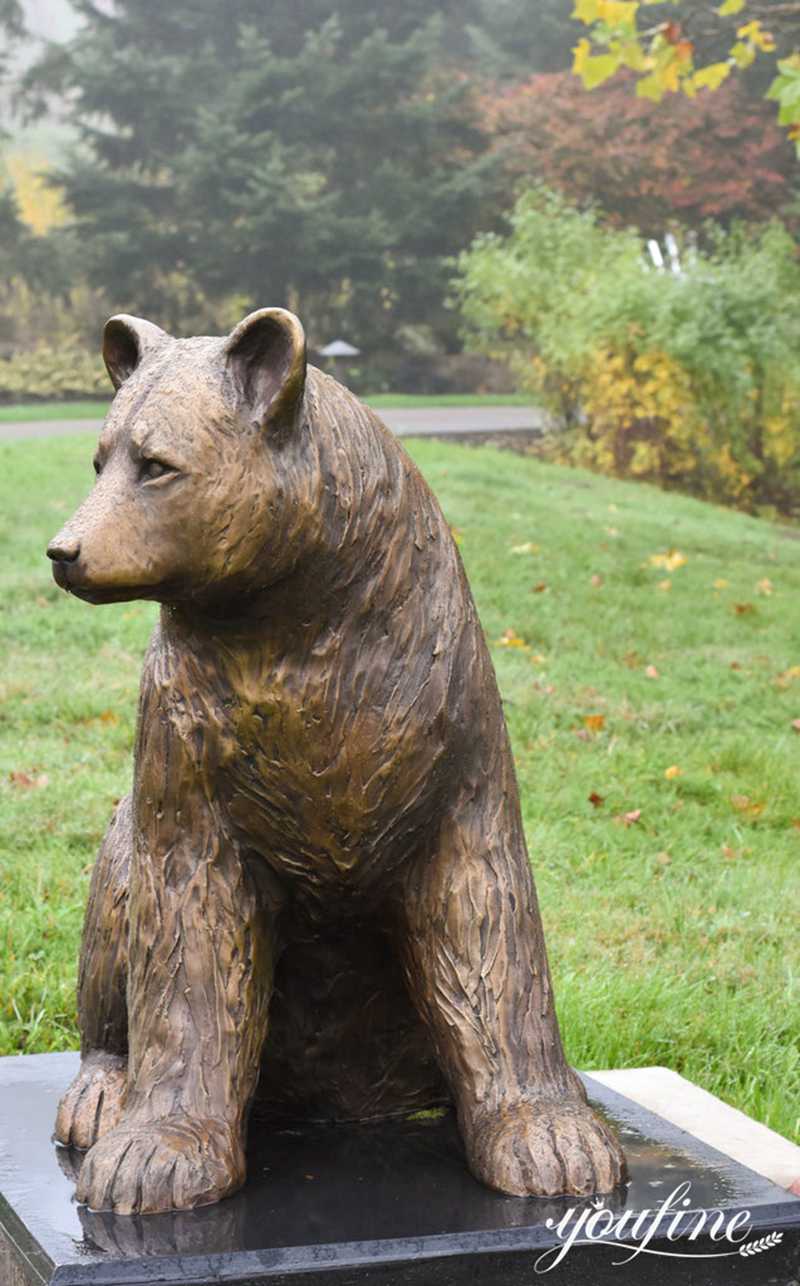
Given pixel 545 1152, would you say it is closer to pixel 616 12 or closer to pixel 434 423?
pixel 616 12

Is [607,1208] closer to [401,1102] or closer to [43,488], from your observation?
[401,1102]

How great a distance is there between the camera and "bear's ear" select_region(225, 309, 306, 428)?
2.33m

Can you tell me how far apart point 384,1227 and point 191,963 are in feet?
1.64

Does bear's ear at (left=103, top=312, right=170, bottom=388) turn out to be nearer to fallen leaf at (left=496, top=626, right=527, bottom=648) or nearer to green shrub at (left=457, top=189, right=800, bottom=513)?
fallen leaf at (left=496, top=626, right=527, bottom=648)

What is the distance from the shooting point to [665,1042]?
14.6ft

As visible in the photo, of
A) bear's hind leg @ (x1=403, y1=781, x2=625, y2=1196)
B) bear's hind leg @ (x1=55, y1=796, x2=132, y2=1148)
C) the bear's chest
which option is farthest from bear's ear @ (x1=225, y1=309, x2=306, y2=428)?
bear's hind leg @ (x1=55, y1=796, x2=132, y2=1148)

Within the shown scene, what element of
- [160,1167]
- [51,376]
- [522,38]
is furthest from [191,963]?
[522,38]

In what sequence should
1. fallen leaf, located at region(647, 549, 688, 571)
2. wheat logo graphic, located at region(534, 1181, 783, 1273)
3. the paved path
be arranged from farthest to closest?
the paved path < fallen leaf, located at region(647, 549, 688, 571) < wheat logo graphic, located at region(534, 1181, 783, 1273)

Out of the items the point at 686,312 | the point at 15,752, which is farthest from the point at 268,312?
the point at 686,312

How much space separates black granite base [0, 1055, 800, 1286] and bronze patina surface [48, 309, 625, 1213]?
65 millimetres

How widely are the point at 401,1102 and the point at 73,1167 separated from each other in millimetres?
603

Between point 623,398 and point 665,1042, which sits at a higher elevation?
point 623,398

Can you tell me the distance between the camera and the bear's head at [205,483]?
2.30 meters

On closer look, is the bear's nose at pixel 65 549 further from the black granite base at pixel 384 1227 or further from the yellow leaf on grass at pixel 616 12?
the yellow leaf on grass at pixel 616 12
